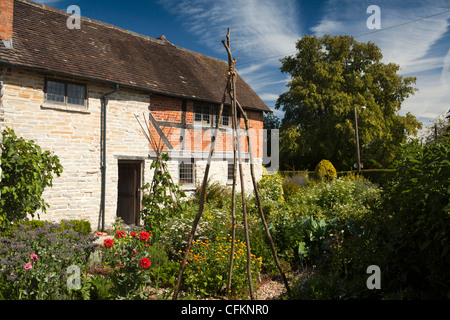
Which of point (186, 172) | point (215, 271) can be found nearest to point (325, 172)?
point (186, 172)

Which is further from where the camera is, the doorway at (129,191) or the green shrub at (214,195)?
the green shrub at (214,195)

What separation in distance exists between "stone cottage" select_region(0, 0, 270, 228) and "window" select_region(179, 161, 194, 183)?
0.04 metres

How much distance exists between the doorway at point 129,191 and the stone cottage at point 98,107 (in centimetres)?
4

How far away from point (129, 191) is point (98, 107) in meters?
3.33

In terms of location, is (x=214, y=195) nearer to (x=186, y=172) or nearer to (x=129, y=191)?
(x=186, y=172)

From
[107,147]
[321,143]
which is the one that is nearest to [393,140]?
[321,143]

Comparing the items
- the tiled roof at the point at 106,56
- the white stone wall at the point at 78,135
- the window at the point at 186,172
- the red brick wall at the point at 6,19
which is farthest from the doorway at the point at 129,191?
the red brick wall at the point at 6,19

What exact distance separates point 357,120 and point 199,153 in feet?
57.3

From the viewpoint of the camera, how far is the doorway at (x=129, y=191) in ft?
36.8

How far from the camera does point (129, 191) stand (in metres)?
11.5

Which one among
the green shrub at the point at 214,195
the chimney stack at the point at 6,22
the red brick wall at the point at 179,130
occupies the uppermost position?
the chimney stack at the point at 6,22

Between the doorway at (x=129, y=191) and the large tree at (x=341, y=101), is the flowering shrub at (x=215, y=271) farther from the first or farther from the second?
the large tree at (x=341, y=101)

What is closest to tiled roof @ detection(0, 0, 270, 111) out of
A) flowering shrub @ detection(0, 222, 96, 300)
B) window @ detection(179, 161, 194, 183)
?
window @ detection(179, 161, 194, 183)

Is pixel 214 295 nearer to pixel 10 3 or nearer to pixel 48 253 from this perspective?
pixel 48 253
